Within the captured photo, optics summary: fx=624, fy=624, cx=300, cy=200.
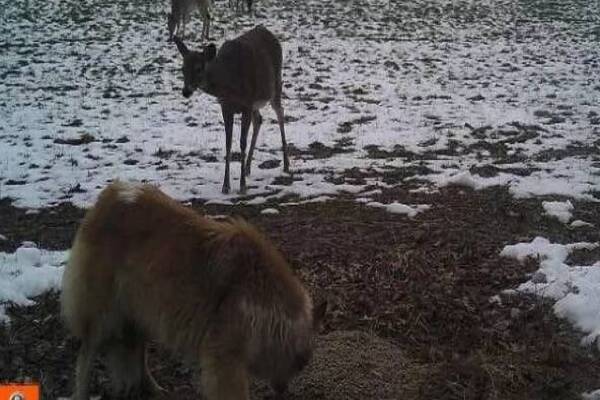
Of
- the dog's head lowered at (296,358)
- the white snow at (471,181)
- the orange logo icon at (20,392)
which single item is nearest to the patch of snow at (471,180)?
the white snow at (471,181)

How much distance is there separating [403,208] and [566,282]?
6.85 ft

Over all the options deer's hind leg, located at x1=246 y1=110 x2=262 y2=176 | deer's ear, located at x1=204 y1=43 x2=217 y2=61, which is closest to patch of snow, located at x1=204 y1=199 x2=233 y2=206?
deer's hind leg, located at x1=246 y1=110 x2=262 y2=176

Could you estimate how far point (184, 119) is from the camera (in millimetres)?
10781

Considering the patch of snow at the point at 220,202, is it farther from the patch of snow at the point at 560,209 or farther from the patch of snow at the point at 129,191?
the patch of snow at the point at 129,191

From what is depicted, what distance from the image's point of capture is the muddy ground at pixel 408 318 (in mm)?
3646

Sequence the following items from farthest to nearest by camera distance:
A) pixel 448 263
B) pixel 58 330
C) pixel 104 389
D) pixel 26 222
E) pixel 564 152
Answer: pixel 564 152
pixel 26 222
pixel 448 263
pixel 58 330
pixel 104 389

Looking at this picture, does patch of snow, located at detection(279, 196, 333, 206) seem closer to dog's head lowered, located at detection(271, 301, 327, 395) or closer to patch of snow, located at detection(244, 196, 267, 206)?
patch of snow, located at detection(244, 196, 267, 206)

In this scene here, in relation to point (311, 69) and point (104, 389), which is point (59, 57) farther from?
point (104, 389)

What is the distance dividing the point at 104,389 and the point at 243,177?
4.16m

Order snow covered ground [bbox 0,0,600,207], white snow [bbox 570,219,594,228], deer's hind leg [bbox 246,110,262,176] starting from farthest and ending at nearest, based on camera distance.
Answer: deer's hind leg [bbox 246,110,262,176] → snow covered ground [bbox 0,0,600,207] → white snow [bbox 570,219,594,228]

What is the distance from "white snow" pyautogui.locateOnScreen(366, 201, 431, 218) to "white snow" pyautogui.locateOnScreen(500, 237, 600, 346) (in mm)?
1209

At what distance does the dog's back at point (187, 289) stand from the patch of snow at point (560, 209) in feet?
13.0

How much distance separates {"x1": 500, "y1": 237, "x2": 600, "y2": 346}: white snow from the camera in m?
4.15

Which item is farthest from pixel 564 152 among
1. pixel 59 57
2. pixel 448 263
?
pixel 59 57
